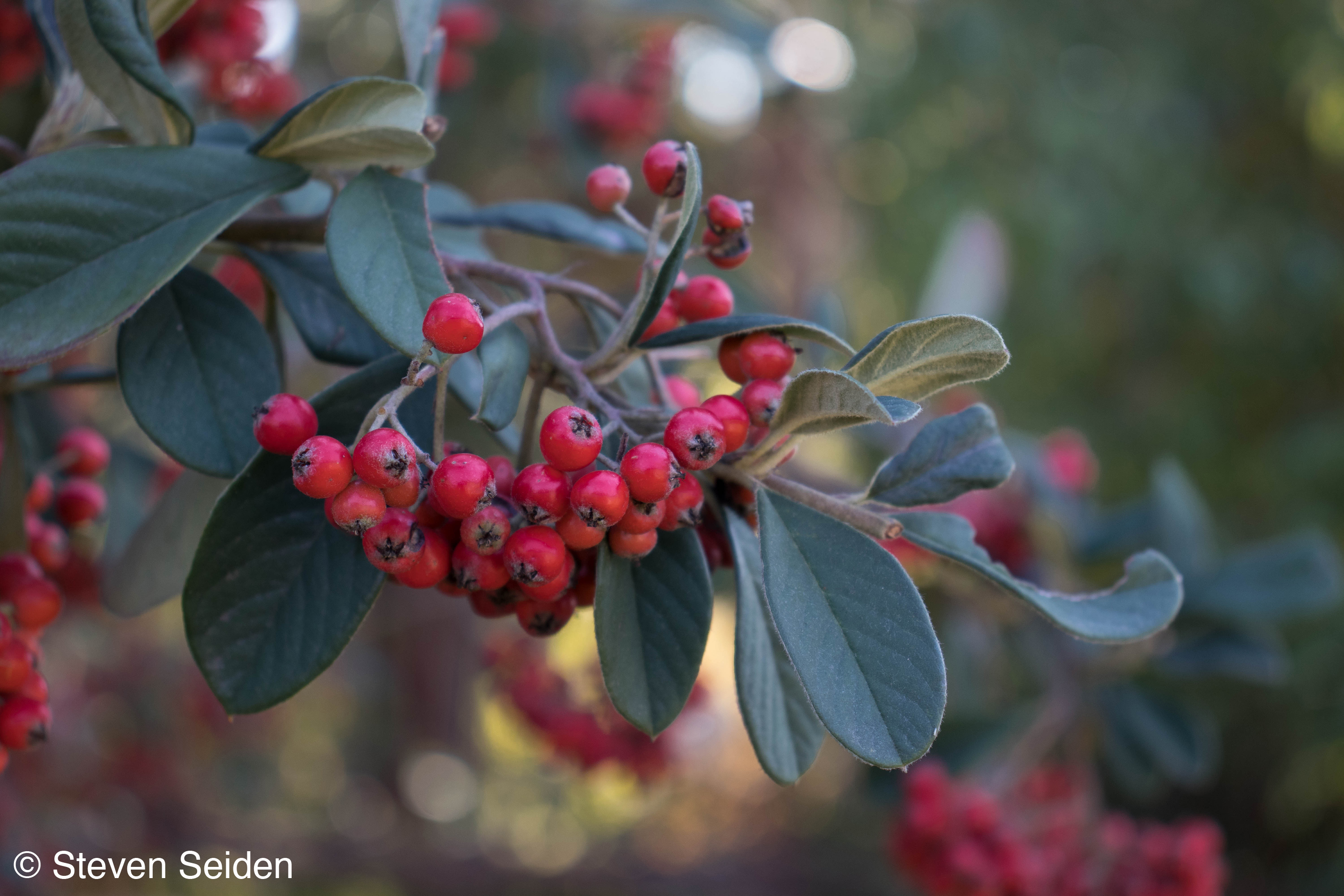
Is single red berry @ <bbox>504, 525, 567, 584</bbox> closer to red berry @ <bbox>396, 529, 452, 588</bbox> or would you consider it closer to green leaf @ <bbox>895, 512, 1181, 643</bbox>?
red berry @ <bbox>396, 529, 452, 588</bbox>

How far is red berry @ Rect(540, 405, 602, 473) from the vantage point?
650mm

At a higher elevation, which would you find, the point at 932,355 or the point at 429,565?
the point at 932,355

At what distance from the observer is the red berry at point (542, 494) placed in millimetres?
669

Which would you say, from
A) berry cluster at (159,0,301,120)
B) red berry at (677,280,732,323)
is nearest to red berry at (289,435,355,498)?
red berry at (677,280,732,323)

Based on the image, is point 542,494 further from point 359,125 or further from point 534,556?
point 359,125

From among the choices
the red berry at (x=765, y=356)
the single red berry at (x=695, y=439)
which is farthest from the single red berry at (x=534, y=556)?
the red berry at (x=765, y=356)

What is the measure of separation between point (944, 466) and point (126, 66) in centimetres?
75

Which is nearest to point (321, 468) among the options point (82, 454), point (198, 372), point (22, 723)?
point (198, 372)

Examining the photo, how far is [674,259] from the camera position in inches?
27.0

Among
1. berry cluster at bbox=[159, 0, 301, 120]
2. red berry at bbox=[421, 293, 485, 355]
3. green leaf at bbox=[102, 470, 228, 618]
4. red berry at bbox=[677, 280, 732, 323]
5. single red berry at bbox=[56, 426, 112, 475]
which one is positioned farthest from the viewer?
berry cluster at bbox=[159, 0, 301, 120]

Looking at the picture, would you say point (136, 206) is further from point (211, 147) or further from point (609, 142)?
point (609, 142)

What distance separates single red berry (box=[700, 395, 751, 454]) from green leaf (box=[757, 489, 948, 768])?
2.0 inches

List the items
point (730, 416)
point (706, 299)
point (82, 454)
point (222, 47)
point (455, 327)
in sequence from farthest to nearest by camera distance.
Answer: point (222, 47), point (82, 454), point (706, 299), point (730, 416), point (455, 327)

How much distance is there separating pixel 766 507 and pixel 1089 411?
145 inches
